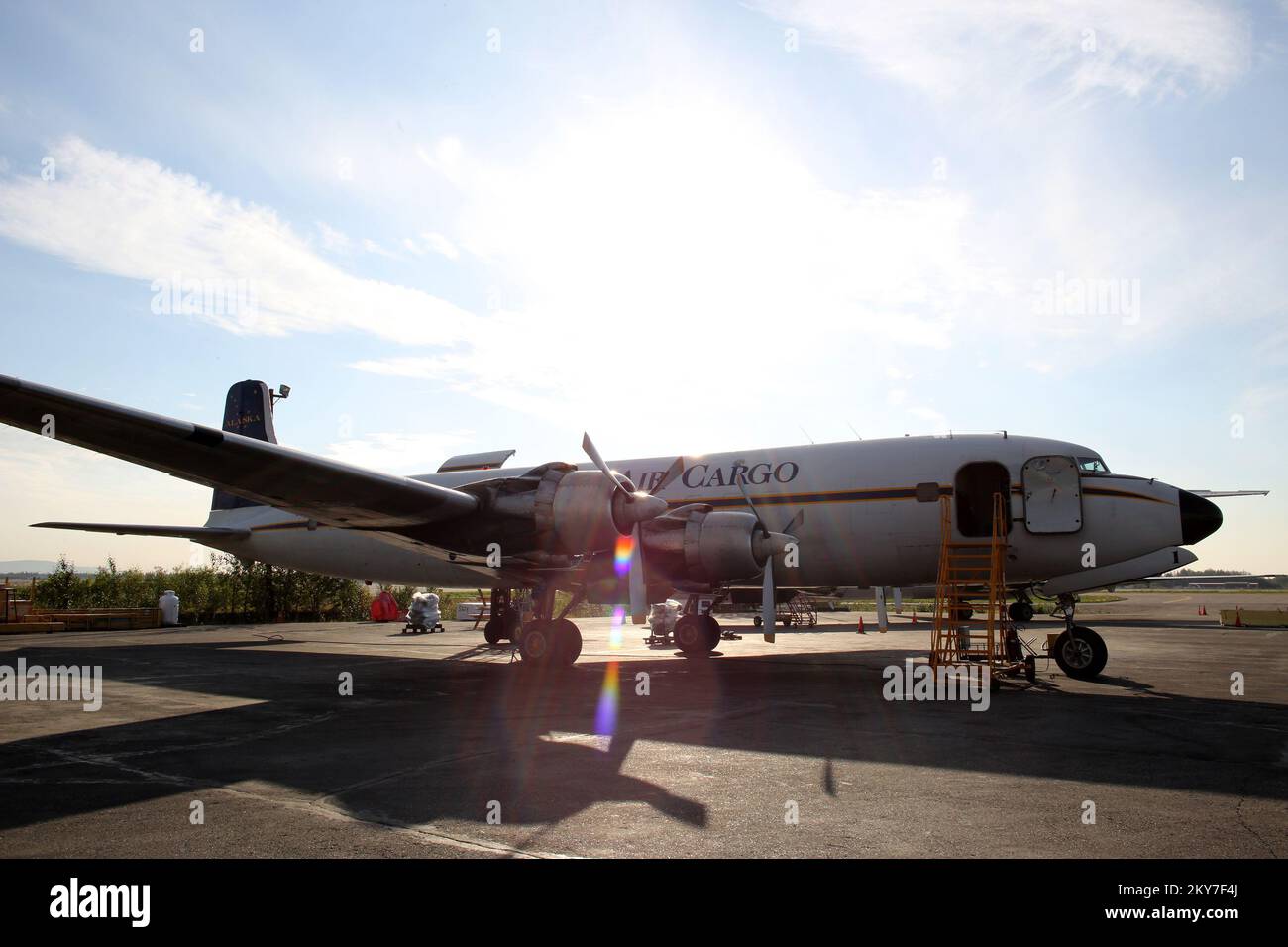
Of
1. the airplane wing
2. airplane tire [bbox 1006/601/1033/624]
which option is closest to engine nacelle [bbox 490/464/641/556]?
the airplane wing

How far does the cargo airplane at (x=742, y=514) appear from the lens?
1373cm

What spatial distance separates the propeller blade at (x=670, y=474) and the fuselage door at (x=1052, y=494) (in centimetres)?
737

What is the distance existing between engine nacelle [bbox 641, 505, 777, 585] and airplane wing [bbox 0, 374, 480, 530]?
11.6 ft

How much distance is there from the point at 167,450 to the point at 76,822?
7915mm

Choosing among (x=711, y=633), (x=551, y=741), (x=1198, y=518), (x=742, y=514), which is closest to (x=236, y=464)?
(x=551, y=741)

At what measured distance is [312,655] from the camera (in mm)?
20172

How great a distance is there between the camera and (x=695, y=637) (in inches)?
822

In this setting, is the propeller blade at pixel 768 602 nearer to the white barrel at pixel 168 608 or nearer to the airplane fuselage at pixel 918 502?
the airplane fuselage at pixel 918 502

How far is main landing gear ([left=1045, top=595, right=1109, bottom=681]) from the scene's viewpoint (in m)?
15.1

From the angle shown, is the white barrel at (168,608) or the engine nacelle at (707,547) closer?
the engine nacelle at (707,547)

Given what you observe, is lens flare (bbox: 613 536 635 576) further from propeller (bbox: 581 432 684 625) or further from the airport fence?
the airport fence

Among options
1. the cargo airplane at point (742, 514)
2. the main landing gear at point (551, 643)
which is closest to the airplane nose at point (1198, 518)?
the cargo airplane at point (742, 514)

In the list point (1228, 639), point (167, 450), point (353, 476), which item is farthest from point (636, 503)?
point (1228, 639)
